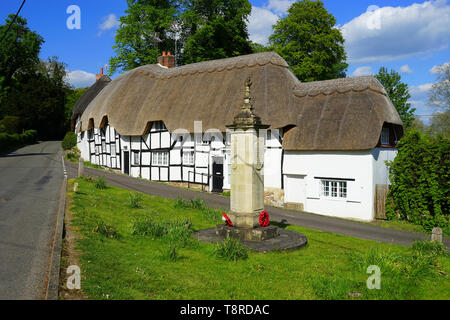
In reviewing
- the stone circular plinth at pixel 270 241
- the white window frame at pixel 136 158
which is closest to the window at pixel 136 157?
the white window frame at pixel 136 158

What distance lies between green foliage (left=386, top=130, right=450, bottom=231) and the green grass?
5827 mm

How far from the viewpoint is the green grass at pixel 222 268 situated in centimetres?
637

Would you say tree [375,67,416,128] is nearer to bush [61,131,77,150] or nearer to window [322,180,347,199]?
window [322,180,347,199]

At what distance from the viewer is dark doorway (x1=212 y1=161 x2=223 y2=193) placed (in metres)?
21.7

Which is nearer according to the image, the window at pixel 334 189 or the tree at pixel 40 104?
the window at pixel 334 189

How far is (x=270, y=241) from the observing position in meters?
10.1

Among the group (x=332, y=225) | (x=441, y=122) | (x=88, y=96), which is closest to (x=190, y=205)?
(x=332, y=225)

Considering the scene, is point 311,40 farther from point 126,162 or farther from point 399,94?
point 126,162

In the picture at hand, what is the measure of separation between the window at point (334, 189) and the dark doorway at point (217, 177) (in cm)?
620

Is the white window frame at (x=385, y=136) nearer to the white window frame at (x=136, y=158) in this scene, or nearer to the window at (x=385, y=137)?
the window at (x=385, y=137)

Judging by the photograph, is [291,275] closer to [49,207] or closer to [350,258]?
[350,258]

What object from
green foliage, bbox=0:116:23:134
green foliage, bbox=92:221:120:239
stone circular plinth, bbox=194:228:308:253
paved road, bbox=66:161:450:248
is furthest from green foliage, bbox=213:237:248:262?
green foliage, bbox=0:116:23:134
